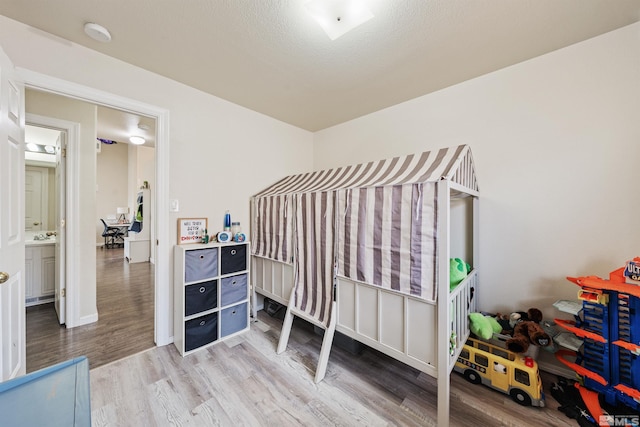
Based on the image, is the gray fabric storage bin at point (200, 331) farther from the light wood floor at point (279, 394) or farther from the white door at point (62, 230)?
the white door at point (62, 230)

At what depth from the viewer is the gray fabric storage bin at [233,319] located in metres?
2.34

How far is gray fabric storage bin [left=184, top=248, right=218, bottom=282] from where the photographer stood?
2.13m

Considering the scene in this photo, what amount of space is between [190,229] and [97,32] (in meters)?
1.63

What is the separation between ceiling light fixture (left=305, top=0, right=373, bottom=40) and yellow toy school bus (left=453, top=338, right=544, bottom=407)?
96.1 inches

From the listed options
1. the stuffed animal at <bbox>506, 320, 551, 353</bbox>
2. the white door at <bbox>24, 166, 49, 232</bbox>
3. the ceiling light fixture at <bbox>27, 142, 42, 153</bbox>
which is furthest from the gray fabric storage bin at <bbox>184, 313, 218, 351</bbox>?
the ceiling light fixture at <bbox>27, 142, 42, 153</bbox>

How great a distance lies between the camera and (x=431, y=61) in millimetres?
1958

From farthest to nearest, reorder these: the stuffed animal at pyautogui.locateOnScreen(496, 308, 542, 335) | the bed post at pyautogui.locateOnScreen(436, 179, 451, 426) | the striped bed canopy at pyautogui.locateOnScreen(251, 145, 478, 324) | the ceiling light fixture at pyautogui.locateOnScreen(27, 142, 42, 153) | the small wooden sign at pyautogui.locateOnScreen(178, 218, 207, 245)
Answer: the ceiling light fixture at pyautogui.locateOnScreen(27, 142, 42, 153)
the small wooden sign at pyautogui.locateOnScreen(178, 218, 207, 245)
the stuffed animal at pyautogui.locateOnScreen(496, 308, 542, 335)
the striped bed canopy at pyautogui.locateOnScreen(251, 145, 478, 324)
the bed post at pyautogui.locateOnScreen(436, 179, 451, 426)

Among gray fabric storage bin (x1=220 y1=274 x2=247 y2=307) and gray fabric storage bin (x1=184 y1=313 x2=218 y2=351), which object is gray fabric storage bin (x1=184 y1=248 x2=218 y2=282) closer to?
gray fabric storage bin (x1=220 y1=274 x2=247 y2=307)

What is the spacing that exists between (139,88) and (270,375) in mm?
2715

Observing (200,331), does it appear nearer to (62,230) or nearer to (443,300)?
(62,230)

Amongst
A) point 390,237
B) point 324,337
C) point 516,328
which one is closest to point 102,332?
point 324,337

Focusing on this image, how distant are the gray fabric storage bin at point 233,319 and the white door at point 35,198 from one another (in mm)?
4707

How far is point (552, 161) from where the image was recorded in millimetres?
1860

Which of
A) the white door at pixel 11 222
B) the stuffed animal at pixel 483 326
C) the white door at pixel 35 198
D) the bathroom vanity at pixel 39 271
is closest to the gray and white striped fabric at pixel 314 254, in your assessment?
the stuffed animal at pixel 483 326
